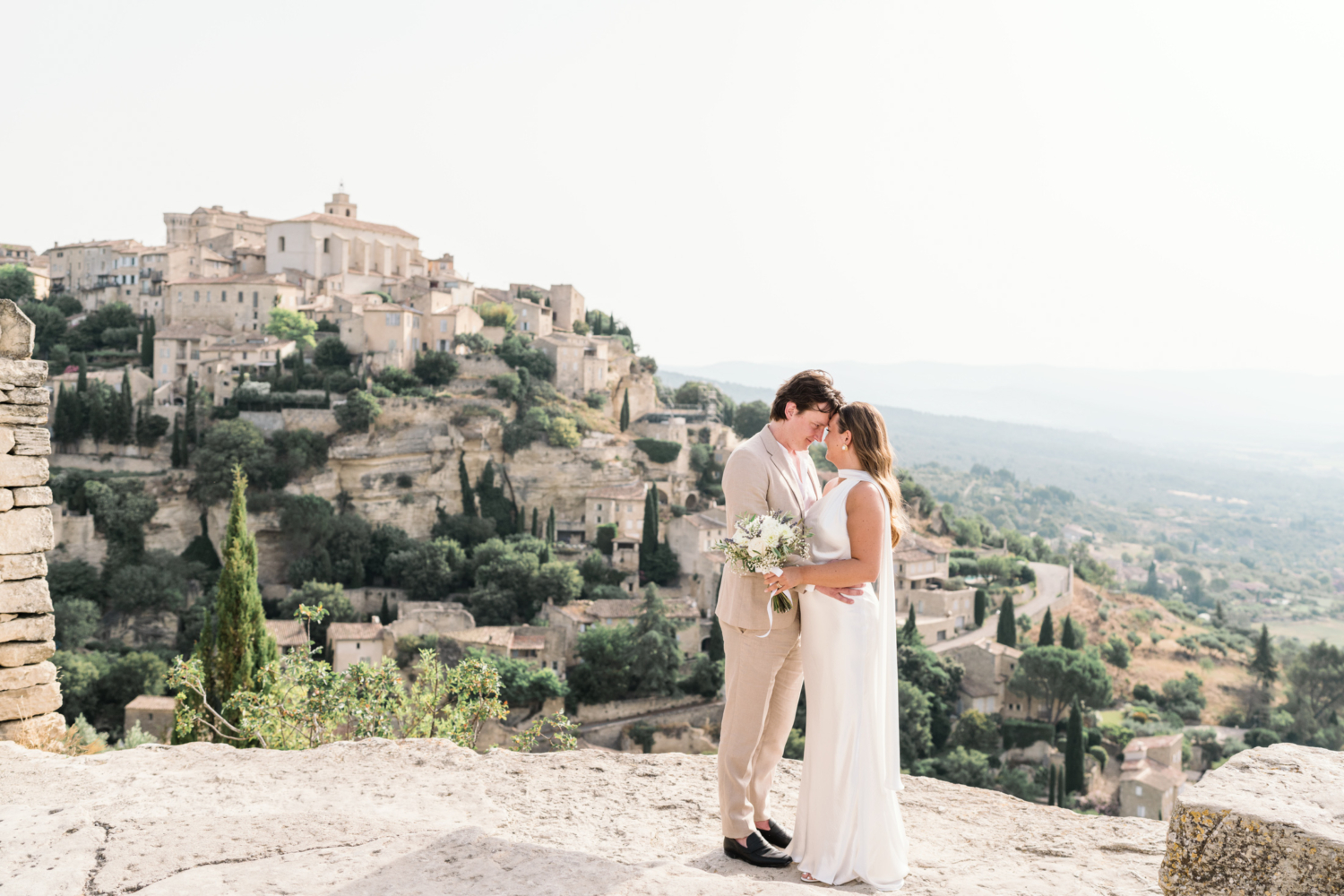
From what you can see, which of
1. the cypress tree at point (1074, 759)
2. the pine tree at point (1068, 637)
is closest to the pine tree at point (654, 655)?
the cypress tree at point (1074, 759)

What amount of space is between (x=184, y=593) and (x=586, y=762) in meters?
33.0

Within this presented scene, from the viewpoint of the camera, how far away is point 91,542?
106 feet

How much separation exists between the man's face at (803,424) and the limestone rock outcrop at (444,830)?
1.58 meters

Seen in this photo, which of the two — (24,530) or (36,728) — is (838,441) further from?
(36,728)

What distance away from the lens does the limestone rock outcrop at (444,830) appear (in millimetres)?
2938

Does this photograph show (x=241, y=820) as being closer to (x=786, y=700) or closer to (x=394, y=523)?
(x=786, y=700)

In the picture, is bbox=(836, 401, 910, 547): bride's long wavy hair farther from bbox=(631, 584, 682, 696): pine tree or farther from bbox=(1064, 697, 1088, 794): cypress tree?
bbox=(1064, 697, 1088, 794): cypress tree

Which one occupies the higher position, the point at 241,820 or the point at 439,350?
the point at 439,350

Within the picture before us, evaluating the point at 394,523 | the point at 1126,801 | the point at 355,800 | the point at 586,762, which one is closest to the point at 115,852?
the point at 355,800

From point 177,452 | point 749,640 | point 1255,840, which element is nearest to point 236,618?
point 749,640

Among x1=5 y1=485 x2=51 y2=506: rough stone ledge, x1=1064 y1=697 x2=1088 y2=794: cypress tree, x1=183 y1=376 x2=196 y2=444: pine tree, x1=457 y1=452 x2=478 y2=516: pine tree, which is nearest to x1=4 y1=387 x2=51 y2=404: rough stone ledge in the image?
x1=5 y1=485 x2=51 y2=506: rough stone ledge

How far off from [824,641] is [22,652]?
4135mm

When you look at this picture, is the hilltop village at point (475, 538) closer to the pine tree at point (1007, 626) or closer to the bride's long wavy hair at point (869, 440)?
the pine tree at point (1007, 626)

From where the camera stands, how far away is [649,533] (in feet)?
118
